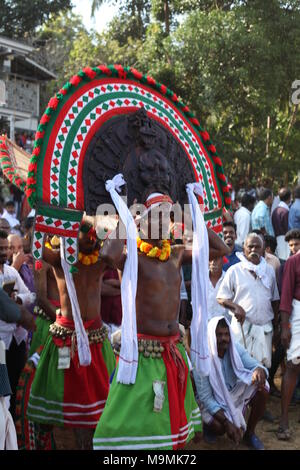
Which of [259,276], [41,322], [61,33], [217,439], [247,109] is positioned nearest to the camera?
[41,322]

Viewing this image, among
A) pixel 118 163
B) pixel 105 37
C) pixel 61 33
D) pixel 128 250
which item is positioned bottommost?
pixel 128 250

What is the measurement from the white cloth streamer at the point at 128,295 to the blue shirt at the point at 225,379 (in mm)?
1931

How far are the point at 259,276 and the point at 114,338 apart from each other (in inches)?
113

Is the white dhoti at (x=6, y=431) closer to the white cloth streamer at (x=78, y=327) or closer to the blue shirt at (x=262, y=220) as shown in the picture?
the white cloth streamer at (x=78, y=327)

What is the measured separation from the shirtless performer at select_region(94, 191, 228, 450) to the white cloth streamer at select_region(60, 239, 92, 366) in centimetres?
67

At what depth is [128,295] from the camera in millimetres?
4191

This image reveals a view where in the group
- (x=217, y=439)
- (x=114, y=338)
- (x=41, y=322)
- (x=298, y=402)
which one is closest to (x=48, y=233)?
(x=114, y=338)

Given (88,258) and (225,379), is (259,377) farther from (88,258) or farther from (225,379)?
(88,258)

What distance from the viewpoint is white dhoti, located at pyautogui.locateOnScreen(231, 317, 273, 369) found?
22.2ft

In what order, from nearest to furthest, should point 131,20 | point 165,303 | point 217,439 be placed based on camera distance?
point 165,303 → point 217,439 → point 131,20

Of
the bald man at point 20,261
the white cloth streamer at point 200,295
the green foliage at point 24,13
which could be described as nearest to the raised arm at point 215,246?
the white cloth streamer at point 200,295

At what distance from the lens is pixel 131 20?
19.2m

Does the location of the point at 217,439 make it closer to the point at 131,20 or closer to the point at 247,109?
the point at 247,109

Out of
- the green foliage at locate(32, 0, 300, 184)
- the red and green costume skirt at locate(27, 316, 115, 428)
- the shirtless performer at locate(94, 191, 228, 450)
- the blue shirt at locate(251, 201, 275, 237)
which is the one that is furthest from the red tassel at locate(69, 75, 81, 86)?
the green foliage at locate(32, 0, 300, 184)
